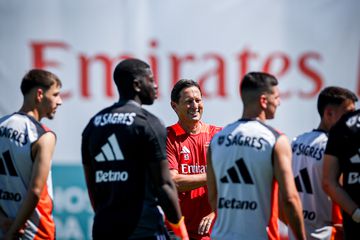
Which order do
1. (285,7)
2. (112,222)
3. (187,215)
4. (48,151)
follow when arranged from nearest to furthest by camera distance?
(112,222), (48,151), (187,215), (285,7)

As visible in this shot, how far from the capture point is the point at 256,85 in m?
6.53

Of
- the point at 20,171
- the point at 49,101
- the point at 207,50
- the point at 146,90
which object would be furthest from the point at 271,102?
the point at 207,50

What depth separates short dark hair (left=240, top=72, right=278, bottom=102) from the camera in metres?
6.52

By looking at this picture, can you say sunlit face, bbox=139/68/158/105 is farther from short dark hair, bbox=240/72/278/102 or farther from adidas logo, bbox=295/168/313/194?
adidas logo, bbox=295/168/313/194

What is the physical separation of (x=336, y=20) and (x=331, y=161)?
4634mm

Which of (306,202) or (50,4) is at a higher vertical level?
(50,4)

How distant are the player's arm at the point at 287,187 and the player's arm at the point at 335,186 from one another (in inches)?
22.3

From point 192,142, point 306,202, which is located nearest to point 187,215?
point 192,142

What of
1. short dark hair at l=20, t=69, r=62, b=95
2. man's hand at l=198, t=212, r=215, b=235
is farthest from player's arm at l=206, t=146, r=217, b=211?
short dark hair at l=20, t=69, r=62, b=95

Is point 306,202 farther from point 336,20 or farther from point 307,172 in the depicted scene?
point 336,20

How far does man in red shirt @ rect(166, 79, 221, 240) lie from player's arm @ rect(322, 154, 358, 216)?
1383 millimetres

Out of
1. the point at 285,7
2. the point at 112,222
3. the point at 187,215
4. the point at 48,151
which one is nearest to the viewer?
the point at 112,222

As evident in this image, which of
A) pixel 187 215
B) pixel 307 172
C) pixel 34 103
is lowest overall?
pixel 187 215

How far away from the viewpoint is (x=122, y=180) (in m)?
6.26
